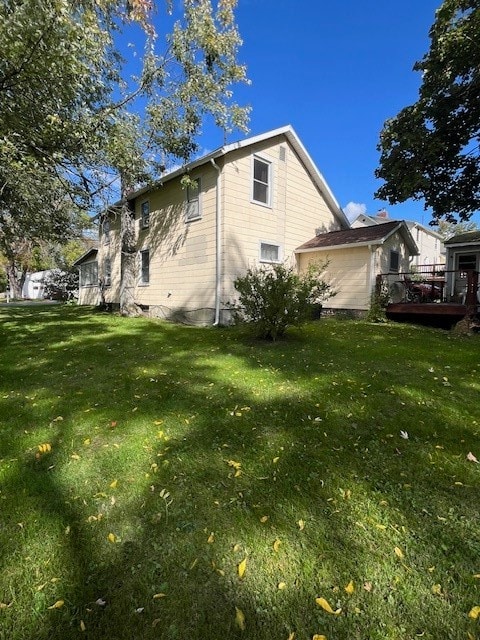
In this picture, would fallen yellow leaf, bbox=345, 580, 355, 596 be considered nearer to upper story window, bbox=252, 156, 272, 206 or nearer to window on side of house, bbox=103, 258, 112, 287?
upper story window, bbox=252, 156, 272, 206

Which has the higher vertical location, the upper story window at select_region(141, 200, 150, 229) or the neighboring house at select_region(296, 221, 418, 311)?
the upper story window at select_region(141, 200, 150, 229)

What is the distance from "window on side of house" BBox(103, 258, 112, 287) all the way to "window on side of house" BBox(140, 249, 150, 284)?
3.73m

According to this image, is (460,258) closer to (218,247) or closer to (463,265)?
(463,265)

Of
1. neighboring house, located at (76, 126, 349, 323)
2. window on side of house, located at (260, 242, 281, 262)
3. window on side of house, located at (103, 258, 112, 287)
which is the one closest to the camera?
neighboring house, located at (76, 126, 349, 323)

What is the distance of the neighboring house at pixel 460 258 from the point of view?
13555 mm

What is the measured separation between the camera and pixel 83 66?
542 centimetres

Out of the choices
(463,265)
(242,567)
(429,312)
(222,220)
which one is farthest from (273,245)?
(242,567)

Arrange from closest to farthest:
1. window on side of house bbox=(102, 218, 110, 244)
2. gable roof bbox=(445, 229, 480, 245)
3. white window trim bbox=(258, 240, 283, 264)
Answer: white window trim bbox=(258, 240, 283, 264)
gable roof bbox=(445, 229, 480, 245)
window on side of house bbox=(102, 218, 110, 244)

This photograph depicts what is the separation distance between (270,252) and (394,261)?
490 cm

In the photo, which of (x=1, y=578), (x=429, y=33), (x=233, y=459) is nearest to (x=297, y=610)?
(x=233, y=459)

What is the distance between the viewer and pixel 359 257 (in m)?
12.3

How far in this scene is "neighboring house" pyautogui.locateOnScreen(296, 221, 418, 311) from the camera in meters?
12.0

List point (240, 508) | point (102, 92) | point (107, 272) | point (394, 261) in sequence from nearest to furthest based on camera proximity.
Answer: point (240, 508), point (102, 92), point (394, 261), point (107, 272)

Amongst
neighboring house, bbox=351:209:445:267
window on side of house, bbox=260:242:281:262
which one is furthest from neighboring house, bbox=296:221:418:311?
neighboring house, bbox=351:209:445:267
